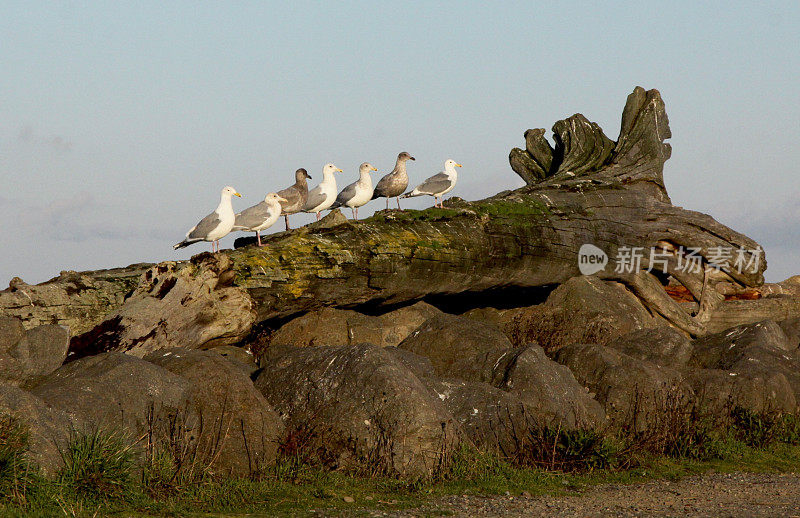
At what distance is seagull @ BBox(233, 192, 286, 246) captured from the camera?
15469 millimetres

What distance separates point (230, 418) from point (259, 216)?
6.78 meters

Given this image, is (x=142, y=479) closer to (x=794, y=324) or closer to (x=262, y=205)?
(x=262, y=205)

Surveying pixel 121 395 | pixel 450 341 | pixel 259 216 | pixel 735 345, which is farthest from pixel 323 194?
pixel 121 395

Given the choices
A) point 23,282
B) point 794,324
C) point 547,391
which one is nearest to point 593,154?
point 794,324

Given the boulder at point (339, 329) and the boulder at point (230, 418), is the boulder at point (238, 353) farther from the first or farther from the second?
the boulder at point (230, 418)

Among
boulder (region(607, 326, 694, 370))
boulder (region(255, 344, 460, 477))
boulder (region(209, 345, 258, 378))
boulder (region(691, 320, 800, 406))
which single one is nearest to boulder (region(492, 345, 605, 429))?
boulder (region(255, 344, 460, 477))

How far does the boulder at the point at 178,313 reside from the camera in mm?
12773

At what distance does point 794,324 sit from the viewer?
64.6 ft

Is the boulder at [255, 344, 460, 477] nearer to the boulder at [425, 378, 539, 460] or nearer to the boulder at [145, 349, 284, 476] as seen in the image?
the boulder at [145, 349, 284, 476]

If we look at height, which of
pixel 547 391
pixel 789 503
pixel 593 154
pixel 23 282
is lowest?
pixel 789 503

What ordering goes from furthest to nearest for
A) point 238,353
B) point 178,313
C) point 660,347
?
1. point 660,347
2. point 238,353
3. point 178,313

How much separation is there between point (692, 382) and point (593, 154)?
11305 mm

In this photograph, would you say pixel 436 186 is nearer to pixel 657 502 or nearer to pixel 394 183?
pixel 394 183

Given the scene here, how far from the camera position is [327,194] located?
60.2 feet
